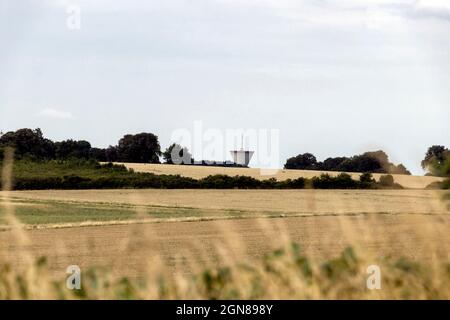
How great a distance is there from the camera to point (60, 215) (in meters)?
45.8

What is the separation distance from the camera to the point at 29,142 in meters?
91.1

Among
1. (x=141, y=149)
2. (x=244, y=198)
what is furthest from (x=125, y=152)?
(x=244, y=198)

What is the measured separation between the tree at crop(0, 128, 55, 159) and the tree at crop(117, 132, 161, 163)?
875cm

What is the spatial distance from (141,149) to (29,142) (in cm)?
1232

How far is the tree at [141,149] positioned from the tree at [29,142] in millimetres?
8751

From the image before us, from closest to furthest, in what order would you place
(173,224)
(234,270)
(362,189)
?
1. (234,270)
2. (173,224)
3. (362,189)

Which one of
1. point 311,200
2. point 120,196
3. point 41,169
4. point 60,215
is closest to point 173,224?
point 60,215

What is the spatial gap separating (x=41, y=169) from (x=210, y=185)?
14.9 metres

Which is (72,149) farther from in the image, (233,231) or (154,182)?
(233,231)

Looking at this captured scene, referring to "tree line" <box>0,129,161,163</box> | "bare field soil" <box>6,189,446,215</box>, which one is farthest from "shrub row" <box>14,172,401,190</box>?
"tree line" <box>0,129,161,163</box>

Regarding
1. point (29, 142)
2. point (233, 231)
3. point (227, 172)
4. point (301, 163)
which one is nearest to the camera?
point (233, 231)
